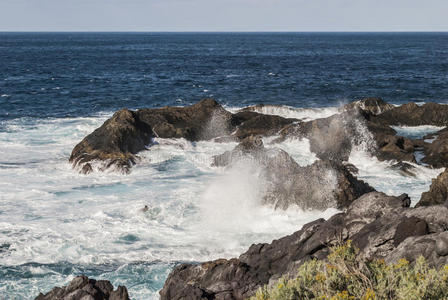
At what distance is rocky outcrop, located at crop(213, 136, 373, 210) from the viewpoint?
23438mm

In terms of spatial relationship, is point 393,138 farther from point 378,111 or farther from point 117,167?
point 117,167

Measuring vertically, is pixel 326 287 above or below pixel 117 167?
above

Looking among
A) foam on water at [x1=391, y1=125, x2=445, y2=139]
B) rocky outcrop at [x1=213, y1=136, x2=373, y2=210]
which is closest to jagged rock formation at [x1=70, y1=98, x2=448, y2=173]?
foam on water at [x1=391, y1=125, x2=445, y2=139]

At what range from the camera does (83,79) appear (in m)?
76.1

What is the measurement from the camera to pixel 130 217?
23.9 m

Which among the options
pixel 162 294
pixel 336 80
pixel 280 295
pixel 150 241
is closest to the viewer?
pixel 280 295

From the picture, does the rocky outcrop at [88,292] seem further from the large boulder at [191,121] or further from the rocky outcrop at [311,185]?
the large boulder at [191,121]

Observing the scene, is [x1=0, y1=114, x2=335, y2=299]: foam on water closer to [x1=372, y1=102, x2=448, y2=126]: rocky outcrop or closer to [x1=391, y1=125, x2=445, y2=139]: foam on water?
[x1=391, y1=125, x2=445, y2=139]: foam on water

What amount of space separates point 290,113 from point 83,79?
135ft

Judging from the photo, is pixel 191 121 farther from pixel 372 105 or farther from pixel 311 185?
pixel 372 105

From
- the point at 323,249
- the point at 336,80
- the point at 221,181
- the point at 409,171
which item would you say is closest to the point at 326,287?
the point at 323,249

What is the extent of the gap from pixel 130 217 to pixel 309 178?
28.1 feet

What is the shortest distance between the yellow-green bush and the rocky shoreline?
3210 mm

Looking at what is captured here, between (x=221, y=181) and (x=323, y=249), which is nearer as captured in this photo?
(x=323, y=249)
